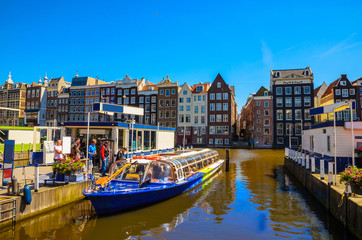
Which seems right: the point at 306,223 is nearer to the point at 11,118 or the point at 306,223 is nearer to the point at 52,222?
the point at 52,222

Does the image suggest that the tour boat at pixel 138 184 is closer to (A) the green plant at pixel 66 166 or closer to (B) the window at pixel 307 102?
(A) the green plant at pixel 66 166

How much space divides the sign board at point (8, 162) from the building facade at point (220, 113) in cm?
5742

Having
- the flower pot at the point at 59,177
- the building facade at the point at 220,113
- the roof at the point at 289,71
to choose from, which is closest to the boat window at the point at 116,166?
the flower pot at the point at 59,177

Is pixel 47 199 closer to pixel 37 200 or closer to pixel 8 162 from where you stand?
pixel 37 200

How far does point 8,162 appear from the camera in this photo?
1223 cm

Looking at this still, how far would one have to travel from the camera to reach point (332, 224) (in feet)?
35.8

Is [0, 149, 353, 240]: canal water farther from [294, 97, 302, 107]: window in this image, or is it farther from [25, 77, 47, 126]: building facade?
[25, 77, 47, 126]: building facade

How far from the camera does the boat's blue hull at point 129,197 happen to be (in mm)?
11180

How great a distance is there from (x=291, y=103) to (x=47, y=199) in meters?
64.4

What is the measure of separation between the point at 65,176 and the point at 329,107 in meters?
17.1

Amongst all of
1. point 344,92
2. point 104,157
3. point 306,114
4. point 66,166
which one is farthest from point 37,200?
point 344,92

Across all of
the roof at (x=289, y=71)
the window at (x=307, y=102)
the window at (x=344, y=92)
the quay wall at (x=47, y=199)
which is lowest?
the quay wall at (x=47, y=199)

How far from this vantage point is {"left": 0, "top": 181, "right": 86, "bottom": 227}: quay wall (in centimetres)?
1032

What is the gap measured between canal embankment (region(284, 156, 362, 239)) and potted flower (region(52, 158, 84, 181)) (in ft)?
40.6
